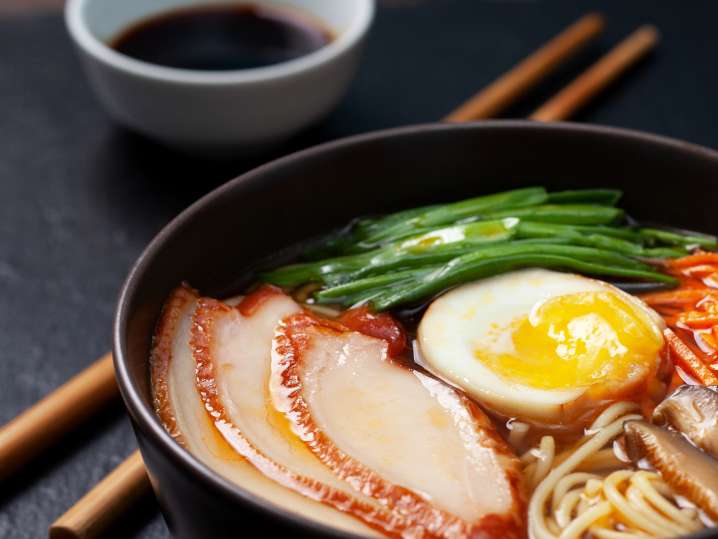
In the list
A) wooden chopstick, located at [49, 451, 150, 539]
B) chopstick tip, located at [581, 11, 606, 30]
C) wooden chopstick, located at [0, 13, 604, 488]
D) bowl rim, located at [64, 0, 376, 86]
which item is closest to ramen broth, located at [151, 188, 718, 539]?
wooden chopstick, located at [49, 451, 150, 539]

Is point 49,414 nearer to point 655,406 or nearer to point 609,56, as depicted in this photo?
point 655,406

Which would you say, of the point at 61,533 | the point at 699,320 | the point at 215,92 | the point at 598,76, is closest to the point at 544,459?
the point at 699,320

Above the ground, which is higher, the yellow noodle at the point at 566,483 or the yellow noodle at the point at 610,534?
the yellow noodle at the point at 610,534

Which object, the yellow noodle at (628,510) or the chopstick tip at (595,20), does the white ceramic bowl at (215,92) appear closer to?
the chopstick tip at (595,20)

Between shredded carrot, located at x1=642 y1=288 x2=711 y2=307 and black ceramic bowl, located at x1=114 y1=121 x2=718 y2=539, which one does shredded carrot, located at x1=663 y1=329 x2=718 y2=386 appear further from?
black ceramic bowl, located at x1=114 y1=121 x2=718 y2=539

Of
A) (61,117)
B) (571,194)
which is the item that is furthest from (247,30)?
(571,194)

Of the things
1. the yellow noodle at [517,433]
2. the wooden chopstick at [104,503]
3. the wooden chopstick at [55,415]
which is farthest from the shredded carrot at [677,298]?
the wooden chopstick at [55,415]

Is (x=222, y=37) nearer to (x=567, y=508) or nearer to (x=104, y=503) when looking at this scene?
(x=104, y=503)
